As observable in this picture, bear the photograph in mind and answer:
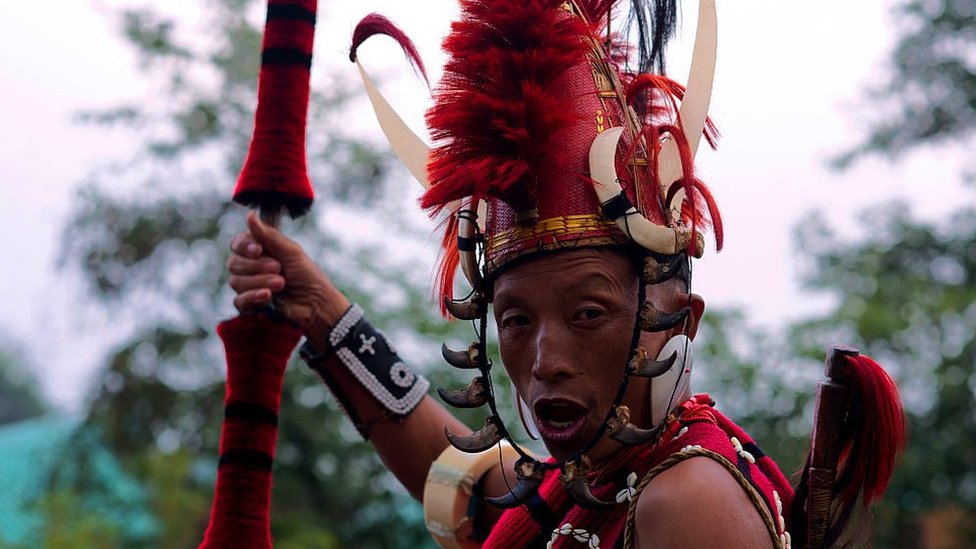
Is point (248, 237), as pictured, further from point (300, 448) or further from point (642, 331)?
point (300, 448)

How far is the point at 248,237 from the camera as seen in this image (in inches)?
120

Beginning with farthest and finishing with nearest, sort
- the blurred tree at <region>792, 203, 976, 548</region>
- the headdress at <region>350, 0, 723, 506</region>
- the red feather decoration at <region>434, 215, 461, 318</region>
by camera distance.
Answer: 1. the blurred tree at <region>792, 203, 976, 548</region>
2. the red feather decoration at <region>434, 215, 461, 318</region>
3. the headdress at <region>350, 0, 723, 506</region>

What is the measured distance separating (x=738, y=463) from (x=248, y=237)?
4.71 feet

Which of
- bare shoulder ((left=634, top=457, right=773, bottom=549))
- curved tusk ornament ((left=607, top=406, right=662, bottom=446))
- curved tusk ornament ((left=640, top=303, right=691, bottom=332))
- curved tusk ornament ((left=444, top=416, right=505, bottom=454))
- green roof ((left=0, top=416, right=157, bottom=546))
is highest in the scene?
green roof ((left=0, top=416, right=157, bottom=546))

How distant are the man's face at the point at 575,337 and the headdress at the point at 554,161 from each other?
28 mm

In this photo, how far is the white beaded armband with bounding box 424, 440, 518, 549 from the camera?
3174 millimetres

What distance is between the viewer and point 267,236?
3059mm

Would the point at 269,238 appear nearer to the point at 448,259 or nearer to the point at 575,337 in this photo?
the point at 448,259

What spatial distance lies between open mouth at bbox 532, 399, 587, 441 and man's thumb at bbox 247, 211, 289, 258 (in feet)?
3.38

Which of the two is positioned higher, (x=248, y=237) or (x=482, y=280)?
(x=248, y=237)

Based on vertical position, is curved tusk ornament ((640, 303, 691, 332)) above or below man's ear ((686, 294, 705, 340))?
below

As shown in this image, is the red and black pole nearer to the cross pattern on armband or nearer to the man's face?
the cross pattern on armband

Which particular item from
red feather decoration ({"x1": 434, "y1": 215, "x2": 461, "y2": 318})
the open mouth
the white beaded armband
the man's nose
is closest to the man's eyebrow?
the man's nose

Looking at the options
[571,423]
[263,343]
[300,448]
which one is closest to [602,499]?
[571,423]
